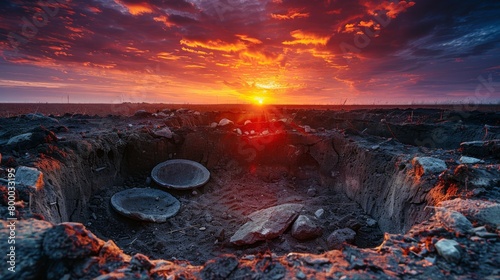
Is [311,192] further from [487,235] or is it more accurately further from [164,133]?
[164,133]

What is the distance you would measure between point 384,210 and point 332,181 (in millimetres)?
2451

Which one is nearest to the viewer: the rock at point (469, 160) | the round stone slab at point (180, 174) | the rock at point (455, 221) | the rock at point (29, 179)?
the rock at point (455, 221)

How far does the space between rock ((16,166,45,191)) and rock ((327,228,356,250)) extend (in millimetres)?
5079

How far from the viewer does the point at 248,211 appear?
21.4 ft

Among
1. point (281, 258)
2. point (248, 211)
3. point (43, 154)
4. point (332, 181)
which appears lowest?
point (248, 211)

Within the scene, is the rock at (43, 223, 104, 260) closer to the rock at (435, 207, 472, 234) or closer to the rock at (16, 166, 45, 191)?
the rock at (16, 166, 45, 191)

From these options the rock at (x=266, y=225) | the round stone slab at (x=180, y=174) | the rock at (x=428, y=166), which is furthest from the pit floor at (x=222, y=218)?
the rock at (x=428, y=166)

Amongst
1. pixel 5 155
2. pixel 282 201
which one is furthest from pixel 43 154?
pixel 282 201

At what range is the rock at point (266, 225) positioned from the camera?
478 cm

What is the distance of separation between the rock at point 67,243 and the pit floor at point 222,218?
2.63 metres

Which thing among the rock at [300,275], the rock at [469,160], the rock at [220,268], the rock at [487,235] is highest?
the rock at [469,160]

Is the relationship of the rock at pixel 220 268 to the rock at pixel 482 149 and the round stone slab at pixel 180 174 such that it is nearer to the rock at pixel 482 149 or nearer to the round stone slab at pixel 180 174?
the round stone slab at pixel 180 174

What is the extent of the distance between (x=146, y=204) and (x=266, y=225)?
3353 millimetres

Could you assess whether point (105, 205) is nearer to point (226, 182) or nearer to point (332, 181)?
point (226, 182)
